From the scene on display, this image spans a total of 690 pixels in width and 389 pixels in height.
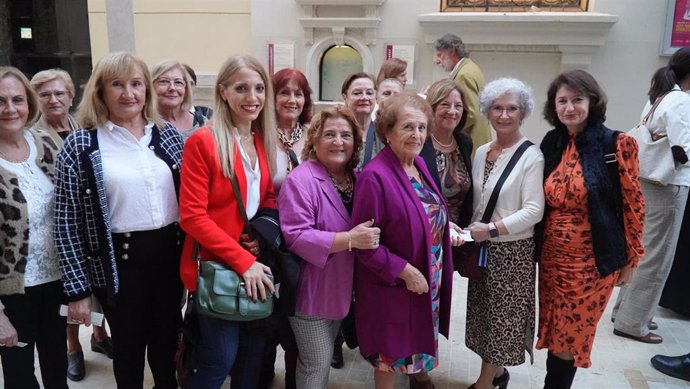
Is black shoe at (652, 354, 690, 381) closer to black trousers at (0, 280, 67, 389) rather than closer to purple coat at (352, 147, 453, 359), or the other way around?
purple coat at (352, 147, 453, 359)

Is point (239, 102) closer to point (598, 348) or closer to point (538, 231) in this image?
point (538, 231)

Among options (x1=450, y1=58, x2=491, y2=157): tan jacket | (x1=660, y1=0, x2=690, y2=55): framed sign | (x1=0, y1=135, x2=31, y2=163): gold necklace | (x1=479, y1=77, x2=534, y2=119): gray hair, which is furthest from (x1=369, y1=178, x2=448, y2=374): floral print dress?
(x1=660, y1=0, x2=690, y2=55): framed sign

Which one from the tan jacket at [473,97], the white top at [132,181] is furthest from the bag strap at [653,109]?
the white top at [132,181]

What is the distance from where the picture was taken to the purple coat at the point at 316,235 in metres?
2.11

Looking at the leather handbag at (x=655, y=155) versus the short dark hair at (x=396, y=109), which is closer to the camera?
the short dark hair at (x=396, y=109)

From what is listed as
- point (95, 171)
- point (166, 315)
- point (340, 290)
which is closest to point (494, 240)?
point (340, 290)

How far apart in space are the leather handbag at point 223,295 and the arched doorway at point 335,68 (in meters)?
5.35

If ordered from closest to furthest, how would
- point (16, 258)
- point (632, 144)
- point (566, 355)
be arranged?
point (16, 258) < point (632, 144) < point (566, 355)

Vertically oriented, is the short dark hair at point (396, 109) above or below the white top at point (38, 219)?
above

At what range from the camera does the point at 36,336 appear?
2139 millimetres

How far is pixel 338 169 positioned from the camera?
233 cm

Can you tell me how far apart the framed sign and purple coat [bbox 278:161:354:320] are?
5.71m

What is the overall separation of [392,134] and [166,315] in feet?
4.41

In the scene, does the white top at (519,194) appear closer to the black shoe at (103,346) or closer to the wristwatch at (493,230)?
the wristwatch at (493,230)
